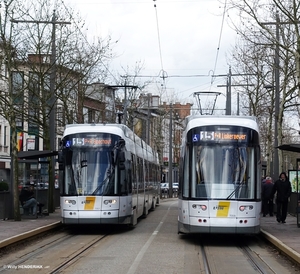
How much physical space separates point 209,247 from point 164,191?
56.8m

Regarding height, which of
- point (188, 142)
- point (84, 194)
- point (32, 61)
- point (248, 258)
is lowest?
point (248, 258)

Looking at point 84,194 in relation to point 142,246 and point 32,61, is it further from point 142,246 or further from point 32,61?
point 32,61

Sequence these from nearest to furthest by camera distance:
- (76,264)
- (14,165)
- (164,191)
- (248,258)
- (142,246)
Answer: (76,264), (248,258), (142,246), (14,165), (164,191)

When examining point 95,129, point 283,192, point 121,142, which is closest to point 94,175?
point 121,142

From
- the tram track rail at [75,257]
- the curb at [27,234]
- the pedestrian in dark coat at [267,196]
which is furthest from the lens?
the pedestrian in dark coat at [267,196]

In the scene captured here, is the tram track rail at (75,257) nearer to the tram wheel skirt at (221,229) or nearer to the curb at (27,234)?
the curb at (27,234)

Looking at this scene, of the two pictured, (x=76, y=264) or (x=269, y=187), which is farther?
(x=269, y=187)

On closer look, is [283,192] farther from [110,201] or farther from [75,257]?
[75,257]

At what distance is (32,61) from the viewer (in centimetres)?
2791

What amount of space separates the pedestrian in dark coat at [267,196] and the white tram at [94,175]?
23.3 ft

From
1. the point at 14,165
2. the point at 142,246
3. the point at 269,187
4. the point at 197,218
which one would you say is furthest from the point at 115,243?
the point at 269,187

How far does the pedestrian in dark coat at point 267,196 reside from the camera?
26328mm

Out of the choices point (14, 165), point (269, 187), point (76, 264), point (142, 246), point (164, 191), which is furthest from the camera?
point (164, 191)

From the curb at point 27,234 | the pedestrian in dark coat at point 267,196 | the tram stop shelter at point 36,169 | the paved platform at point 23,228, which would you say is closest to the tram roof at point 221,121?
the curb at point 27,234
